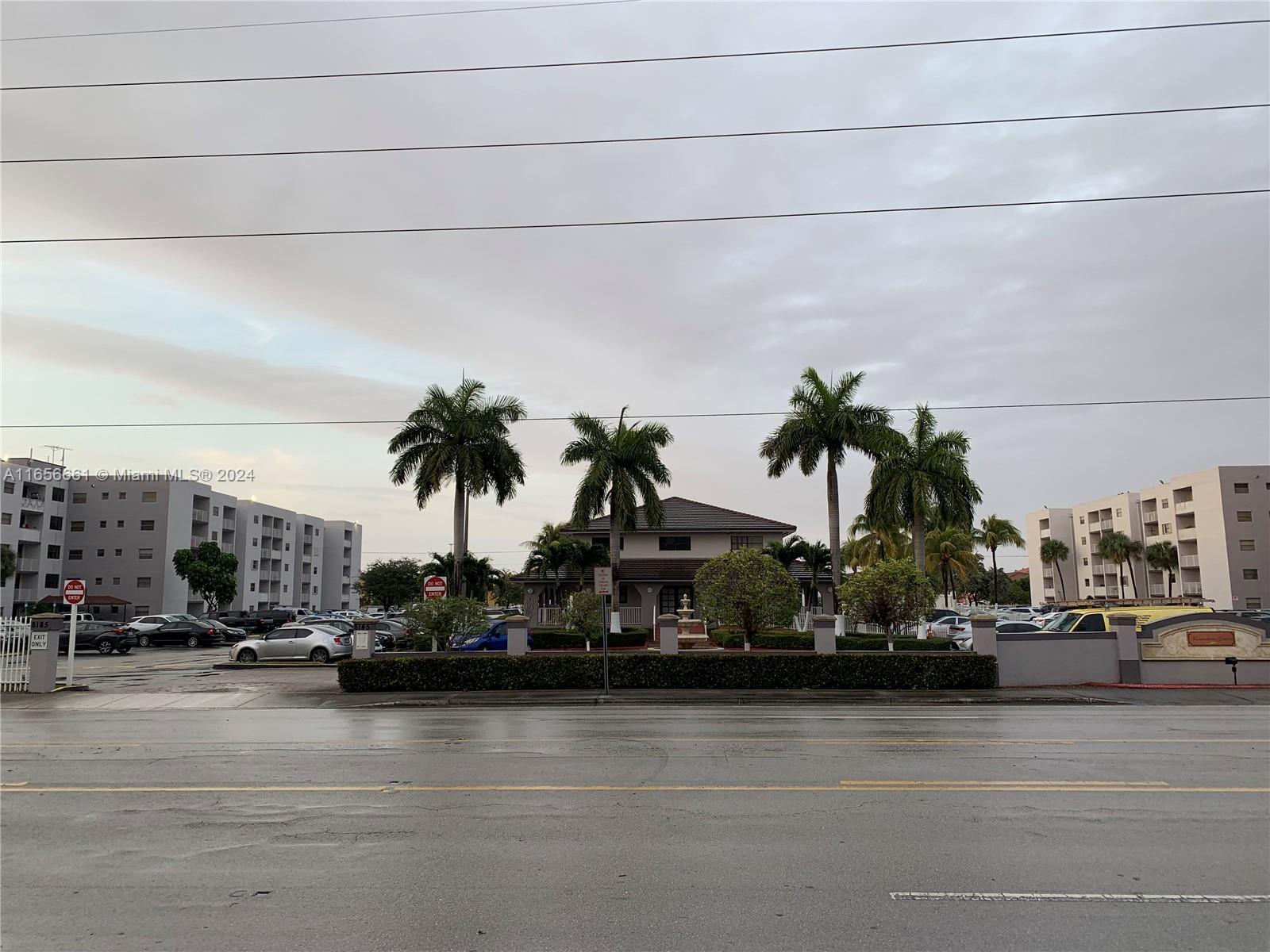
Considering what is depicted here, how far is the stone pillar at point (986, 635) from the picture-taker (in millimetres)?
23000

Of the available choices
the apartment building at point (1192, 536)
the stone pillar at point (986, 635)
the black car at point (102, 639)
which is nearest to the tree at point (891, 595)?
the stone pillar at point (986, 635)

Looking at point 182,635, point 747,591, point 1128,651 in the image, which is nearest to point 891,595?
point 747,591

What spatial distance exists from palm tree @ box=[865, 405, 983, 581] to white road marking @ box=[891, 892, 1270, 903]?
35.3m

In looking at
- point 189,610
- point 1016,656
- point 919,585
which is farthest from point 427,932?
point 189,610

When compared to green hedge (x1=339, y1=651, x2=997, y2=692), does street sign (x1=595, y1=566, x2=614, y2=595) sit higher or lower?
higher

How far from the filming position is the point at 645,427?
3925 cm

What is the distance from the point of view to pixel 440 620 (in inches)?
1134

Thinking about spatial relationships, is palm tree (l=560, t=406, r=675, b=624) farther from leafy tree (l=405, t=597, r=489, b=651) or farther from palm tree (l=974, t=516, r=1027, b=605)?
palm tree (l=974, t=516, r=1027, b=605)

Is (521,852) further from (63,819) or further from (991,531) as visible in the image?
(991,531)

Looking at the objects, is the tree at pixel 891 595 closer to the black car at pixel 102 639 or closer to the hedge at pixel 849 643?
the hedge at pixel 849 643

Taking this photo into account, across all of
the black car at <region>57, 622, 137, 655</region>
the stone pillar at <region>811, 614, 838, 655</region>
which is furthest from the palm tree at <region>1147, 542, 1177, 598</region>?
the black car at <region>57, 622, 137, 655</region>

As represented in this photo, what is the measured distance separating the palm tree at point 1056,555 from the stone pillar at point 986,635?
277 feet

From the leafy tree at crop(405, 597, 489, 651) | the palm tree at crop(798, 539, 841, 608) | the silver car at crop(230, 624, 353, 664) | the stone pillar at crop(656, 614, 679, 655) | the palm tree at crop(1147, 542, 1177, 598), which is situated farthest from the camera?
the palm tree at crop(1147, 542, 1177, 598)

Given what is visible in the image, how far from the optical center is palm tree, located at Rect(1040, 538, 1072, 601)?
98.6 m
